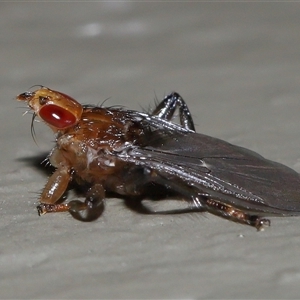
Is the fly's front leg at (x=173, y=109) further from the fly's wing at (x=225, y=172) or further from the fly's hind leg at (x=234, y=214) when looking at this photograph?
the fly's hind leg at (x=234, y=214)

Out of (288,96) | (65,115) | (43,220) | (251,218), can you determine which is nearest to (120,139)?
(65,115)

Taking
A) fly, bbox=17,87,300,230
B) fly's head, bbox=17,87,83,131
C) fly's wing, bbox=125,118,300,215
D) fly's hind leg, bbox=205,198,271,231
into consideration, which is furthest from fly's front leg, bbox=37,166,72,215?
fly's hind leg, bbox=205,198,271,231

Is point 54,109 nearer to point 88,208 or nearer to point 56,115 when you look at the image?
point 56,115

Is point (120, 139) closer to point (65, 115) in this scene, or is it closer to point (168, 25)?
point (65, 115)

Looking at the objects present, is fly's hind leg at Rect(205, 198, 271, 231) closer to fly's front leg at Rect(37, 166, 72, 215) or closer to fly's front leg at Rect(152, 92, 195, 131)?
fly's front leg at Rect(37, 166, 72, 215)

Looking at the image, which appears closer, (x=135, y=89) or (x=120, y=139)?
(x=120, y=139)

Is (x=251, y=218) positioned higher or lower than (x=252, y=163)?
lower

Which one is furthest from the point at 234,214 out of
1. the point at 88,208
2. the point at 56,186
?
the point at 56,186
